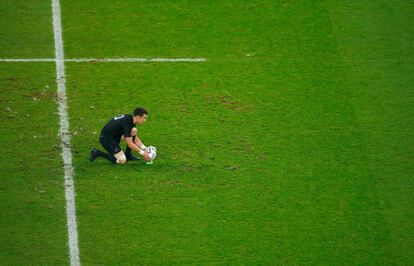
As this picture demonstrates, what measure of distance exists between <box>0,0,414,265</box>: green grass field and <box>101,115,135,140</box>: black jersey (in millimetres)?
623

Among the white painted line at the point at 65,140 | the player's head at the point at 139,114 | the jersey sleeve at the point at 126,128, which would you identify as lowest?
the white painted line at the point at 65,140

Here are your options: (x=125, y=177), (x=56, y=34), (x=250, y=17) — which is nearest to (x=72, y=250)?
(x=125, y=177)

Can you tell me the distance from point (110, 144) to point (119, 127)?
13.6 inches

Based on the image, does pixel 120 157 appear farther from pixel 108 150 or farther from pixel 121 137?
pixel 121 137

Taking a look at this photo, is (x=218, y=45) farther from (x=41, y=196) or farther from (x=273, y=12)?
(x=41, y=196)

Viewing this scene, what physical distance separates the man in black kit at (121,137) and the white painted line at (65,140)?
0.55 metres

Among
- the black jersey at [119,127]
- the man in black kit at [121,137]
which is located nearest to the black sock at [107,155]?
the man in black kit at [121,137]

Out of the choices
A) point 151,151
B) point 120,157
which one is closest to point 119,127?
point 120,157

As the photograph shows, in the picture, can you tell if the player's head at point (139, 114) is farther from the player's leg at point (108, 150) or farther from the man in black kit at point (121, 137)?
the player's leg at point (108, 150)

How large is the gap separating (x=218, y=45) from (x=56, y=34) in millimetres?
3400

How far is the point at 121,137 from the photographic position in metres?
15.1

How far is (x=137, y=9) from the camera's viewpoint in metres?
19.0

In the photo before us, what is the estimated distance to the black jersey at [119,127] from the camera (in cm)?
1462

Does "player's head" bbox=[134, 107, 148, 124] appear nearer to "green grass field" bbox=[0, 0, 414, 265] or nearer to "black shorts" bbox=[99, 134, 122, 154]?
"black shorts" bbox=[99, 134, 122, 154]
